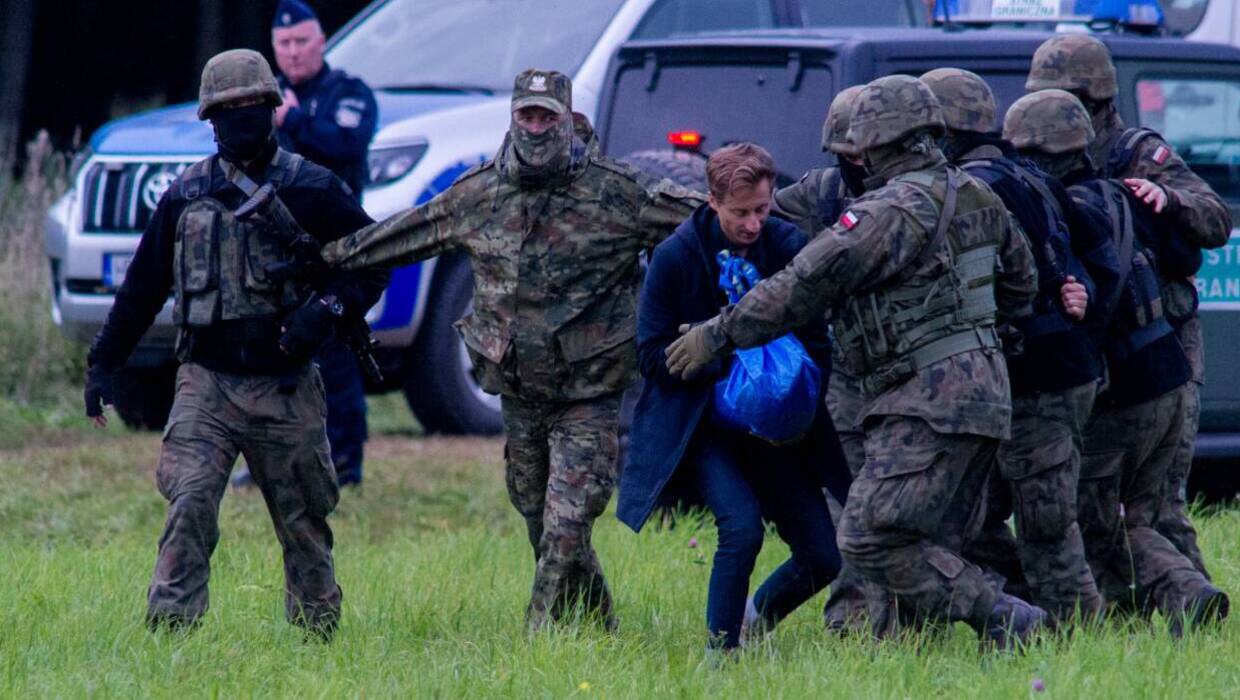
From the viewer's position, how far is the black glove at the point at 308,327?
6.00 m

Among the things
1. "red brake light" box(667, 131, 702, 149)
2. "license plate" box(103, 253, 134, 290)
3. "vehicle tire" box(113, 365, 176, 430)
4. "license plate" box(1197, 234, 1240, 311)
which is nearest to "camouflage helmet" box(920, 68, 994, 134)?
"red brake light" box(667, 131, 702, 149)

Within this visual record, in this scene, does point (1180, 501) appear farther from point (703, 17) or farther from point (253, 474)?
point (703, 17)

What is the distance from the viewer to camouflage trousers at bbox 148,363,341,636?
19.6ft

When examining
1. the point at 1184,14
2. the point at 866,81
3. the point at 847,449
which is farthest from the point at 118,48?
the point at 847,449

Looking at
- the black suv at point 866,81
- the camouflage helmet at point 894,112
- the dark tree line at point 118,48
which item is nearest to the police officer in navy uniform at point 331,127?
the black suv at point 866,81

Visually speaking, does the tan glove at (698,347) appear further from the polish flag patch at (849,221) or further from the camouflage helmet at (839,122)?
the camouflage helmet at (839,122)

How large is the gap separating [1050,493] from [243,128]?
2.48 metres

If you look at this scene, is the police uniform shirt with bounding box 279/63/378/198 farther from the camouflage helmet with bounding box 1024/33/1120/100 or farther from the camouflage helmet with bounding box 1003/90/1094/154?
the camouflage helmet with bounding box 1003/90/1094/154

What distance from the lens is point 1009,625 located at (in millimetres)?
5613

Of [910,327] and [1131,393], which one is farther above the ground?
[910,327]

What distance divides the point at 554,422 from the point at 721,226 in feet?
2.90

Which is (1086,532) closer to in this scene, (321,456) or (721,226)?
(721,226)

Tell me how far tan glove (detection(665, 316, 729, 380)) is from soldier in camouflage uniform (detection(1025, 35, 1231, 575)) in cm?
154

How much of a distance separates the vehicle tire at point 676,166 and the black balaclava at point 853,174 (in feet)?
3.79
